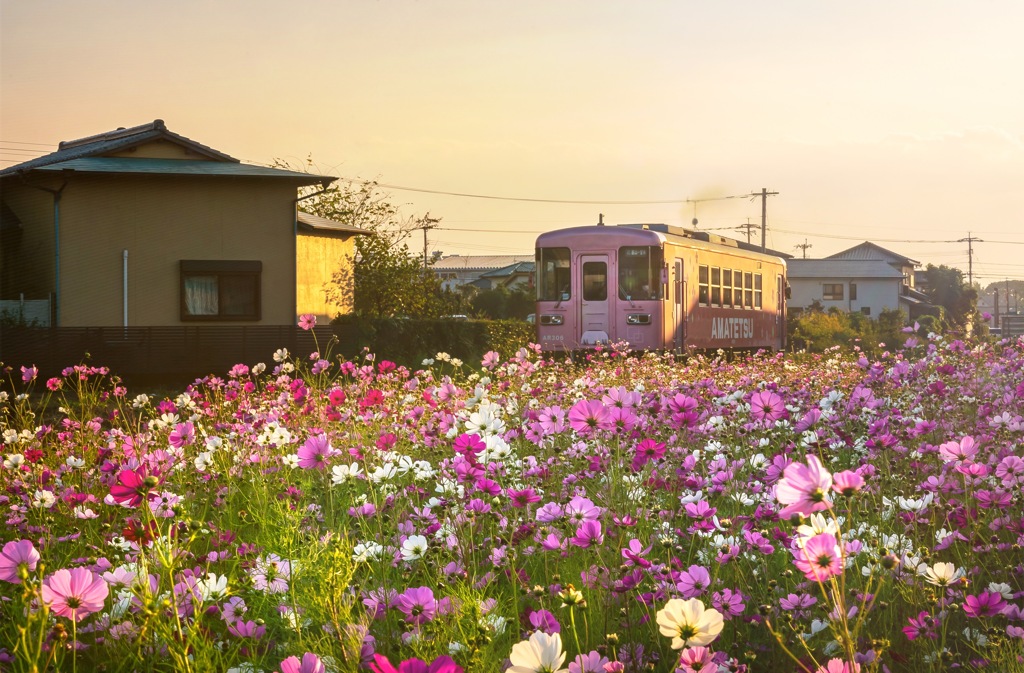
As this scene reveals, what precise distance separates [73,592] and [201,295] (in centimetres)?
2216

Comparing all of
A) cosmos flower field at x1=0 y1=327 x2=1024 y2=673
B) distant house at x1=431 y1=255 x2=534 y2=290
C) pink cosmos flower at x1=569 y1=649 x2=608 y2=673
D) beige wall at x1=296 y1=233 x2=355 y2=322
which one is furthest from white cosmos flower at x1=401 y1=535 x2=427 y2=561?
distant house at x1=431 y1=255 x2=534 y2=290

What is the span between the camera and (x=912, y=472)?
15.1 ft

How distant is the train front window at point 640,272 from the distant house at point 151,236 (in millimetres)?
7120

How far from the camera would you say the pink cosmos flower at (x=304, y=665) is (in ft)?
5.25

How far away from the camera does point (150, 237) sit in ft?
75.5

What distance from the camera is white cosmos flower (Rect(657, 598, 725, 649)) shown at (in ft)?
5.97

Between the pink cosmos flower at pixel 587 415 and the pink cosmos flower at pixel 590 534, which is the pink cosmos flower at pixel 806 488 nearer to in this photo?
the pink cosmos flower at pixel 590 534

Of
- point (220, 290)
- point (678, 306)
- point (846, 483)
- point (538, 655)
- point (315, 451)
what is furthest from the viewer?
point (220, 290)

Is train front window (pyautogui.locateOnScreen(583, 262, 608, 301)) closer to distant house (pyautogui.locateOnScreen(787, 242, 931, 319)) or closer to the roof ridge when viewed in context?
the roof ridge

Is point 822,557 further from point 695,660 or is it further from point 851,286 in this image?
point 851,286

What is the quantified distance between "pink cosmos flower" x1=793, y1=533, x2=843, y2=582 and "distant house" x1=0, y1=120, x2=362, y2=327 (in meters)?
22.0

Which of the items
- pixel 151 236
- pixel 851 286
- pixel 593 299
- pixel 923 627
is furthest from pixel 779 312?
pixel 851 286

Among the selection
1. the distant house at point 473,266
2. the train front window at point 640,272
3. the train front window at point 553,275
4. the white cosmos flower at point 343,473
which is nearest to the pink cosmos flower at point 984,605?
the white cosmos flower at point 343,473

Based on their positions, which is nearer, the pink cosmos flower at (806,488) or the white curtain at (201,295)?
the pink cosmos flower at (806,488)
